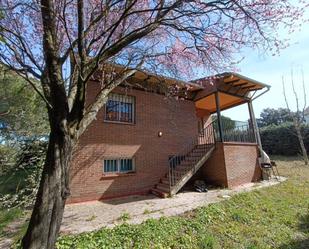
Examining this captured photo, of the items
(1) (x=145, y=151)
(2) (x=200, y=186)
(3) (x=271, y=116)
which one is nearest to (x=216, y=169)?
(2) (x=200, y=186)

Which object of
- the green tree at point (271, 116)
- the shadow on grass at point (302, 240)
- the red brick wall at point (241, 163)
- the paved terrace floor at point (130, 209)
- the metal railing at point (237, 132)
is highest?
the green tree at point (271, 116)

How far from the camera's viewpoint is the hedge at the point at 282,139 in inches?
825

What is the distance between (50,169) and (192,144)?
30.3 ft

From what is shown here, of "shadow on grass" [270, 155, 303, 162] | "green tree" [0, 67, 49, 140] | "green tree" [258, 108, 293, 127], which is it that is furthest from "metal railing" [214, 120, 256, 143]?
"green tree" [258, 108, 293, 127]

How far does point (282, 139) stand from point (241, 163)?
1268 centimetres

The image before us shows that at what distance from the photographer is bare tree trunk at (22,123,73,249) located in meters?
3.72

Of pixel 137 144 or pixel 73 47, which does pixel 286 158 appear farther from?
pixel 73 47

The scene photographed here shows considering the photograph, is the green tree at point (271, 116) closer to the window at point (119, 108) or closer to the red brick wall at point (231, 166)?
the red brick wall at point (231, 166)

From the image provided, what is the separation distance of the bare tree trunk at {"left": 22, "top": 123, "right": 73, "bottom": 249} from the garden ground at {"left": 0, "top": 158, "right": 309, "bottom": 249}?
123 cm

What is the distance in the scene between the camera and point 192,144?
40.9 feet

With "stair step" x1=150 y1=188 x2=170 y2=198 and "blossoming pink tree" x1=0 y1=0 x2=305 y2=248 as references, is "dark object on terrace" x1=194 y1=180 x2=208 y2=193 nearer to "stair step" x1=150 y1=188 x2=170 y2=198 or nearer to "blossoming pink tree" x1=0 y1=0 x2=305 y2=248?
"stair step" x1=150 y1=188 x2=170 y2=198

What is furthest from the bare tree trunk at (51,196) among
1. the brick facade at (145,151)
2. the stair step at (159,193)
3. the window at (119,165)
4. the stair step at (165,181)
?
the stair step at (165,181)

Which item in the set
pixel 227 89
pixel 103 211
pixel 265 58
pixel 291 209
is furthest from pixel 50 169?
pixel 227 89

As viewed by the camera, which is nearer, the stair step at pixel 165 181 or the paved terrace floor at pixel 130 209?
the paved terrace floor at pixel 130 209
